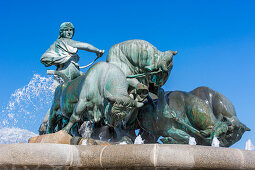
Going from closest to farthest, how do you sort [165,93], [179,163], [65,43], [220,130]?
[179,163] < [220,130] < [165,93] < [65,43]

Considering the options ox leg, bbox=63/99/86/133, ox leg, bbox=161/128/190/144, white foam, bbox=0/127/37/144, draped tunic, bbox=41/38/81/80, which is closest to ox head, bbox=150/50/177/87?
ox leg, bbox=161/128/190/144

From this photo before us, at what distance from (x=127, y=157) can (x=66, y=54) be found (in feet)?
15.7

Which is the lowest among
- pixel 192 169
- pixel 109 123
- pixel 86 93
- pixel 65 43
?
pixel 192 169

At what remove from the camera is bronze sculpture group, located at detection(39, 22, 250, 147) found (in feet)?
24.0

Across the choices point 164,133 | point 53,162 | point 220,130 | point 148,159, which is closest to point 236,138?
point 220,130

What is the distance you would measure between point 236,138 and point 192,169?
344 centimetres

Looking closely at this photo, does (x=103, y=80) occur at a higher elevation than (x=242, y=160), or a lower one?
higher

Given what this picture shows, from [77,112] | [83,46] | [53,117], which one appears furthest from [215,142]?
[83,46]

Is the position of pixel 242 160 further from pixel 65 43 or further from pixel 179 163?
pixel 65 43

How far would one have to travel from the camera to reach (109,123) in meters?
7.30

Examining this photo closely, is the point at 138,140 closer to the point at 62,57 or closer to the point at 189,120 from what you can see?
the point at 189,120

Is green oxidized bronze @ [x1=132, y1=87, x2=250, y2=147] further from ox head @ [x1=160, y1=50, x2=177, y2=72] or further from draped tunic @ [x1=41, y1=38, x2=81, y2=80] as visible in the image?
draped tunic @ [x1=41, y1=38, x2=81, y2=80]

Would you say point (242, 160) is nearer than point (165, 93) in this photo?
Yes

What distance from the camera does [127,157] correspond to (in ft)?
16.9
